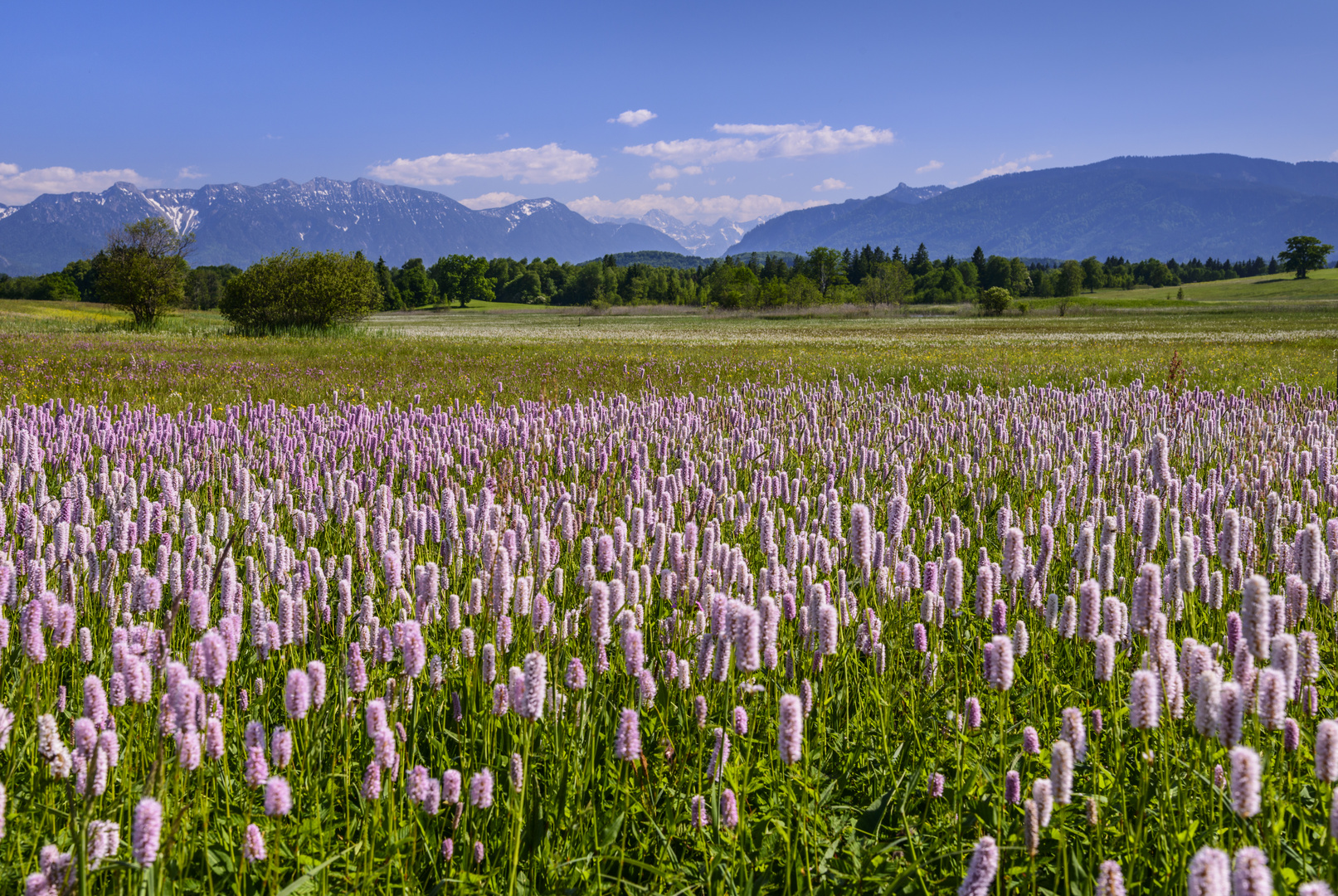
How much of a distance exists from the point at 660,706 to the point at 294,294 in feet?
143

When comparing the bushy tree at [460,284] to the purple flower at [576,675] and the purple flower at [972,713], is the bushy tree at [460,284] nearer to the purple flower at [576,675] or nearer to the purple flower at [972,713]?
the purple flower at [576,675]

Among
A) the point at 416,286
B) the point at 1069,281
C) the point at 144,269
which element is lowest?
the point at 144,269

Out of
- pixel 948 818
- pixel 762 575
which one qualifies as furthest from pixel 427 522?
pixel 948 818

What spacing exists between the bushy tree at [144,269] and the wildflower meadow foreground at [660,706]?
5492 cm

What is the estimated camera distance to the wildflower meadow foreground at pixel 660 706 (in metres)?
1.98

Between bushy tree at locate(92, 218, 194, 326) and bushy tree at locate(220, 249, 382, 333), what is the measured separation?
1199 cm

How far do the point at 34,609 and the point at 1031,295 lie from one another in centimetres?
20067

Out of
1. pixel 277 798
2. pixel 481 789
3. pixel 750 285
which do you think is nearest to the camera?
pixel 277 798

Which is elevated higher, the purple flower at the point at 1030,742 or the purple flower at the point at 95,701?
the purple flower at the point at 95,701

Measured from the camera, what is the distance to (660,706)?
131 inches

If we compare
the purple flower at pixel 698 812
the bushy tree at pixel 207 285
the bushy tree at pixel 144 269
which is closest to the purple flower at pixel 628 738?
the purple flower at pixel 698 812

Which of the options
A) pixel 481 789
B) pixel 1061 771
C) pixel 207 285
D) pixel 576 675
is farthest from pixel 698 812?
pixel 207 285

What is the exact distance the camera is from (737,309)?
129000 millimetres

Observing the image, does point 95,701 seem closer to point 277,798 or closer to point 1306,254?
point 277,798
